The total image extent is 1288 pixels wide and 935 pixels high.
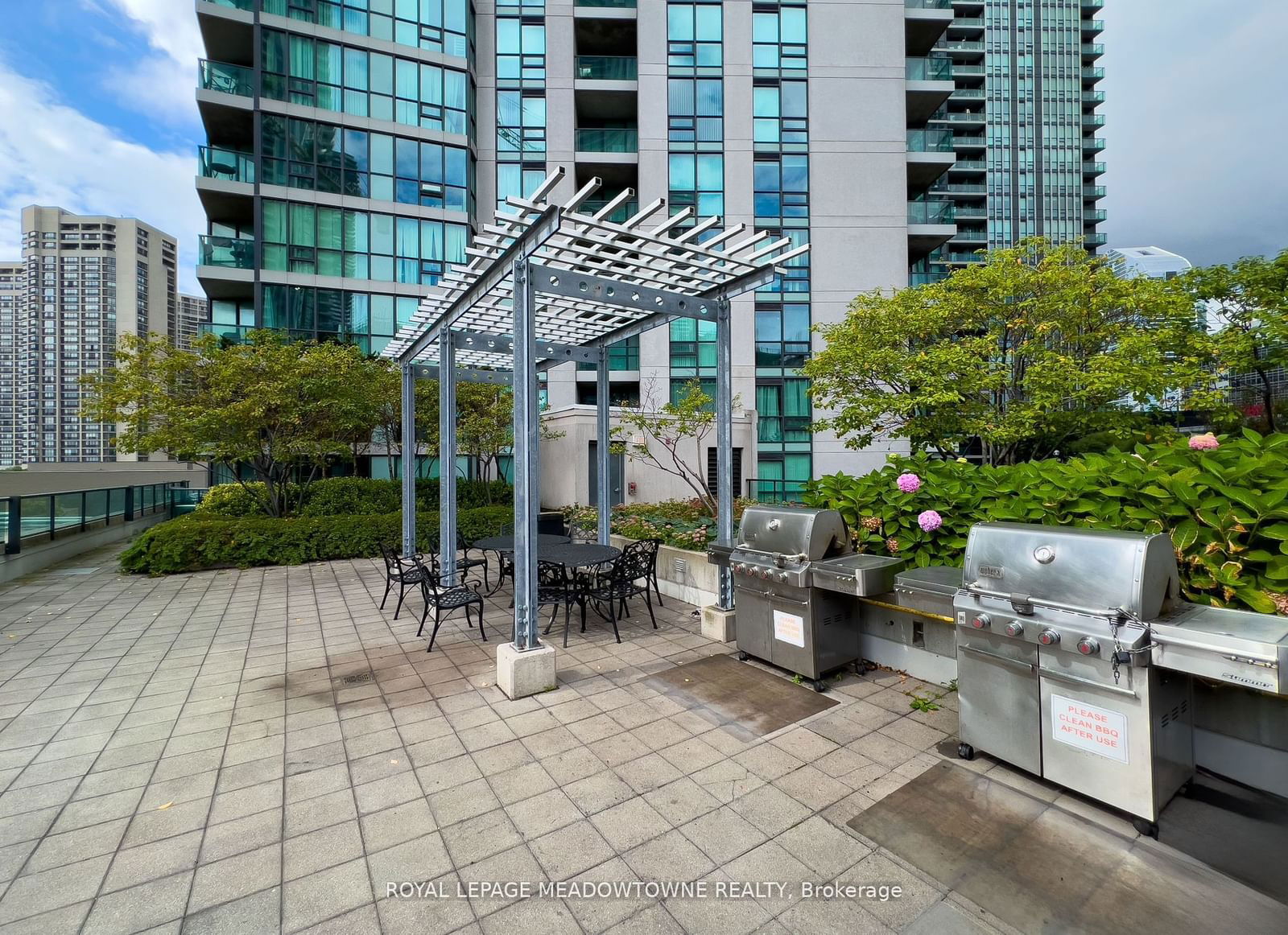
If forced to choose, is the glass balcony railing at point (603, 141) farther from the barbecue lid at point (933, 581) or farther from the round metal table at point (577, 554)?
the barbecue lid at point (933, 581)

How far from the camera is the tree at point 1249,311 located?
9860mm

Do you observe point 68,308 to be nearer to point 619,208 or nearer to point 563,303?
point 619,208

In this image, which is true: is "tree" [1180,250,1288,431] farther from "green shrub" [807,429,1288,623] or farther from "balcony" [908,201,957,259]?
"balcony" [908,201,957,259]

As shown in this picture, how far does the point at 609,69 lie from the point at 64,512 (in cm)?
2244

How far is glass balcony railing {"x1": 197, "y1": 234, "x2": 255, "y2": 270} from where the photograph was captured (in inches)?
676

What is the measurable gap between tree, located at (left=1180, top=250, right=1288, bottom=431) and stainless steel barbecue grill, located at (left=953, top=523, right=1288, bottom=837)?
10.4 m

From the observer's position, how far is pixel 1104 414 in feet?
31.4

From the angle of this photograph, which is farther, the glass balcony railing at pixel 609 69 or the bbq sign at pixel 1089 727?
the glass balcony railing at pixel 609 69

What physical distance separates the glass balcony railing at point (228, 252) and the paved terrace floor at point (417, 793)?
16.3 m

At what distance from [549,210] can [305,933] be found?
4366 millimetres

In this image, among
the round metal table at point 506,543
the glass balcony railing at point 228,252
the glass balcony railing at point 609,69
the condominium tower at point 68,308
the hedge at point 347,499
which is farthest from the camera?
the condominium tower at point 68,308

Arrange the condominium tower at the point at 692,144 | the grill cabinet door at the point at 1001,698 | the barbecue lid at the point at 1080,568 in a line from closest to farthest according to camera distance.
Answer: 1. the barbecue lid at the point at 1080,568
2. the grill cabinet door at the point at 1001,698
3. the condominium tower at the point at 692,144

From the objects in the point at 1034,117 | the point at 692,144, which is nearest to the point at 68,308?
the point at 692,144

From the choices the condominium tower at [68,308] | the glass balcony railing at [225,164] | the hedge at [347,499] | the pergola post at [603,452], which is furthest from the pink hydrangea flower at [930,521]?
the condominium tower at [68,308]
